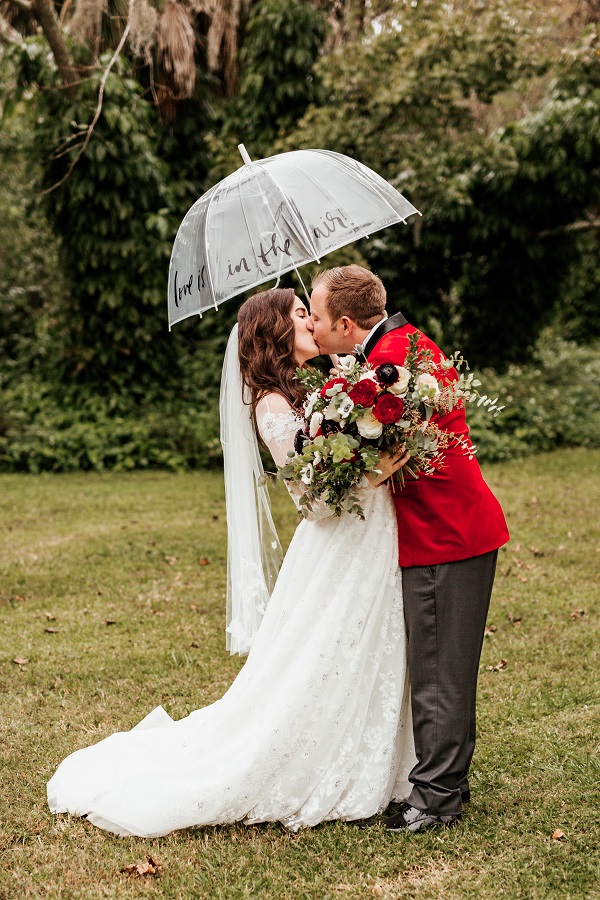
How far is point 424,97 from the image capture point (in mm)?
10617

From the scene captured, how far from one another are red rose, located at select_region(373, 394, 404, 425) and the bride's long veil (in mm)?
942

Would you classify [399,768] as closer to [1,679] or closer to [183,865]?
[183,865]

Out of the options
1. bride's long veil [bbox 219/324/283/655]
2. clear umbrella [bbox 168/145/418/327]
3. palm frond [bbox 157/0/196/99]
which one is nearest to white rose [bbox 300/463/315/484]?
bride's long veil [bbox 219/324/283/655]

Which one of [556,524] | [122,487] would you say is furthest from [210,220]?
[122,487]

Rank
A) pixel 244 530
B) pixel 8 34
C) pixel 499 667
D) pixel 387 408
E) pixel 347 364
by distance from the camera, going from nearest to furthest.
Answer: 1. pixel 387 408
2. pixel 347 364
3. pixel 244 530
4. pixel 499 667
5. pixel 8 34

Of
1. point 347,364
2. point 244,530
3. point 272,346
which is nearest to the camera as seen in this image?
point 347,364

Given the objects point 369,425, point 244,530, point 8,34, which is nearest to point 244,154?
point 369,425

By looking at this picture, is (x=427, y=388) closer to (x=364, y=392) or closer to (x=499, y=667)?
(x=364, y=392)

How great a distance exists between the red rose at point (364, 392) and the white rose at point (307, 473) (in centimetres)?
29

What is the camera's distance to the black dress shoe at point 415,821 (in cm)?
→ 331

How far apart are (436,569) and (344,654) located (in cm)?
49

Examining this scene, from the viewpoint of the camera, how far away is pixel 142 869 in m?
3.14

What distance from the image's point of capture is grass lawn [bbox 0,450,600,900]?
3.10 metres

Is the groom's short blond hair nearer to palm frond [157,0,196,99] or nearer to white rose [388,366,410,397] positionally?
white rose [388,366,410,397]
